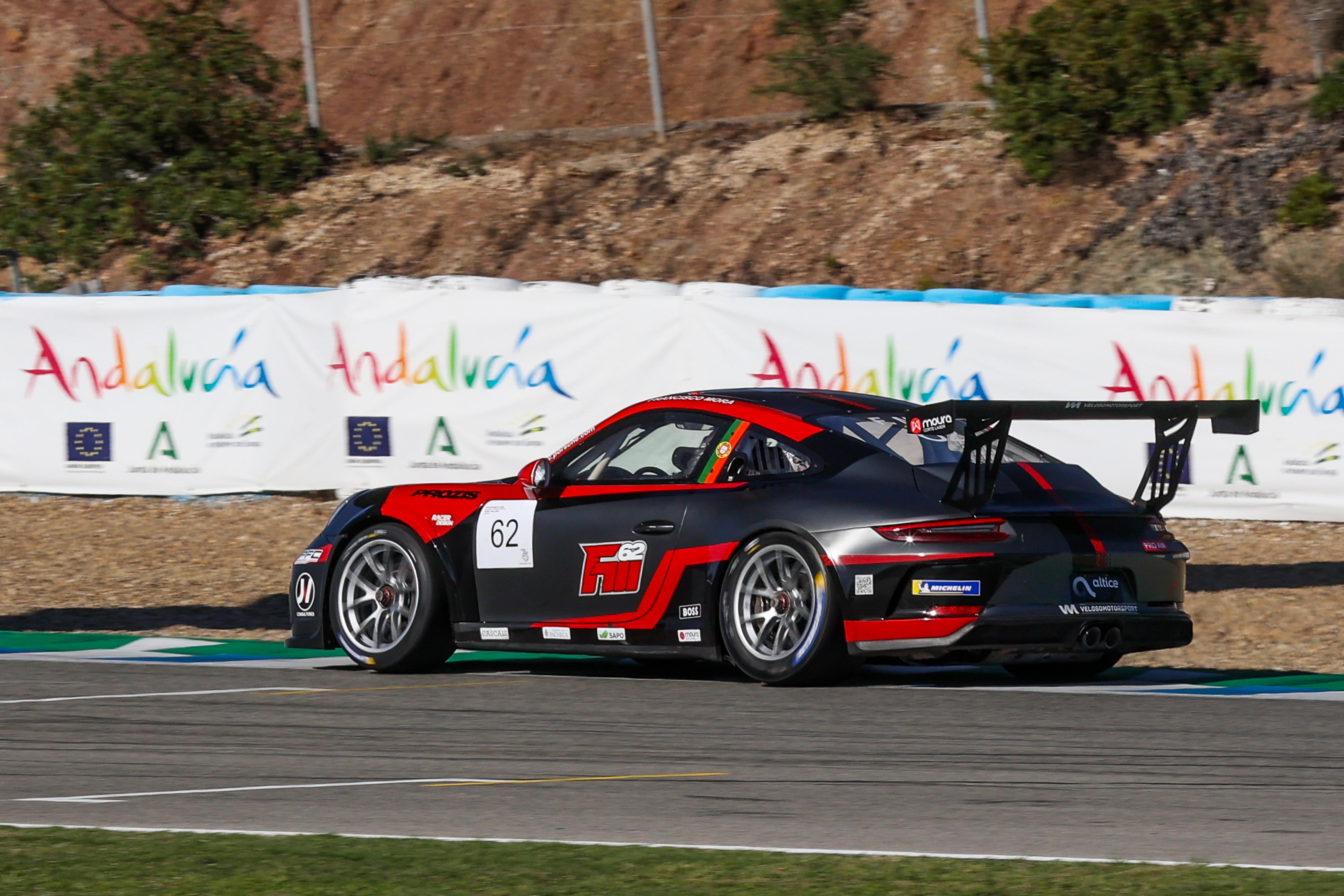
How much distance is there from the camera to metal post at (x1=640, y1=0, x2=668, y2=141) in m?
26.4

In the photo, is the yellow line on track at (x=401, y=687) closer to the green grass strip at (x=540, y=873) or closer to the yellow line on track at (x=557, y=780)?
the yellow line on track at (x=557, y=780)

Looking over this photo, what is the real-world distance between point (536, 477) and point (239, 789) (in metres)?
3.11

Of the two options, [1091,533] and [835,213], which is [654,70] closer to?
[835,213]

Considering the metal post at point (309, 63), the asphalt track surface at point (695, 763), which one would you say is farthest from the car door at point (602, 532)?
the metal post at point (309, 63)

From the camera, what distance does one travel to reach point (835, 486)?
27.6ft

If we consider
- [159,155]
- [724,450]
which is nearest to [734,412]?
[724,450]

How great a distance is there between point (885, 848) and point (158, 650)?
674cm

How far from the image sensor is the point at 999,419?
26.6 feet

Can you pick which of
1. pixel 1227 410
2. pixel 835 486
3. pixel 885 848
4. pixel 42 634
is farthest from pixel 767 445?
pixel 42 634

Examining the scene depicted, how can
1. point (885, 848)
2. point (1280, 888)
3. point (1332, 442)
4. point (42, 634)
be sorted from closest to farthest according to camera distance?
point (1280, 888) → point (885, 848) → point (42, 634) → point (1332, 442)

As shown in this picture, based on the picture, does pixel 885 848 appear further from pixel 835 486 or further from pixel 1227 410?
pixel 1227 410

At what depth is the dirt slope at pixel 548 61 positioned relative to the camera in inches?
1321

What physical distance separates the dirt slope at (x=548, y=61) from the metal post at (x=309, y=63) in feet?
6.37

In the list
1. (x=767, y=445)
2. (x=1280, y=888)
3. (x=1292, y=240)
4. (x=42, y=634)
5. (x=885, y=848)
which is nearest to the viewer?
(x=1280, y=888)
